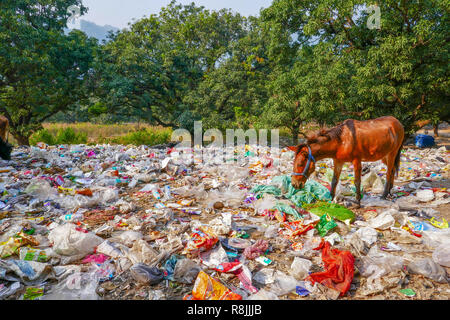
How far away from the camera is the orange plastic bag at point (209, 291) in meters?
1.92

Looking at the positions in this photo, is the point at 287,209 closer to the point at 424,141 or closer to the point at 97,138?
the point at 424,141

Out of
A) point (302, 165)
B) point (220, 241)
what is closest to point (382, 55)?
point (302, 165)

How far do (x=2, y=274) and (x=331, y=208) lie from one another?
3.54 metres

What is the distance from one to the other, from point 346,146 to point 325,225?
1281mm

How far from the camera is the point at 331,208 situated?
3385 mm

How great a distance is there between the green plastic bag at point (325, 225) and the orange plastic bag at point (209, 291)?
57.9 inches

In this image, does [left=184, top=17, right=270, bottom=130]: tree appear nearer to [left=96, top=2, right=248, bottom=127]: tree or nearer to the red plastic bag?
[left=96, top=2, right=248, bottom=127]: tree

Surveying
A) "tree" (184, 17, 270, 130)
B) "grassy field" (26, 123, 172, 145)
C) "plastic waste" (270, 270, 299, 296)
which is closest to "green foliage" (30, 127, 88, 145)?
"grassy field" (26, 123, 172, 145)

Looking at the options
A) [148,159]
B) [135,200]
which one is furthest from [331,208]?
[148,159]

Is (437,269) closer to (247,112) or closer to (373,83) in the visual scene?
(373,83)

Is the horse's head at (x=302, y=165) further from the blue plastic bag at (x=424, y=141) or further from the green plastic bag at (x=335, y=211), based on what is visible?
the blue plastic bag at (x=424, y=141)

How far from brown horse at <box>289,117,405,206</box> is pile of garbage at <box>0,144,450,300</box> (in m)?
0.54

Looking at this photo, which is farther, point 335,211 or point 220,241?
point 335,211

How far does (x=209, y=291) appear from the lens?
1.95 meters
